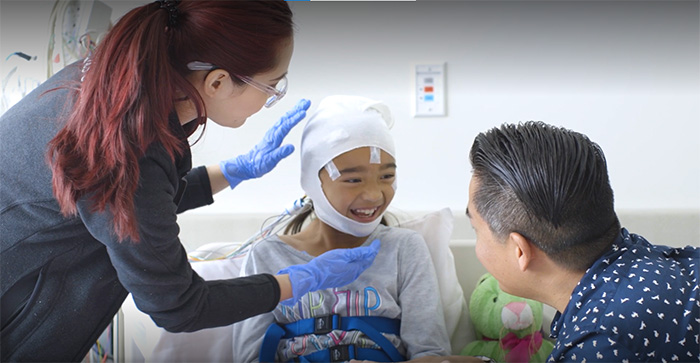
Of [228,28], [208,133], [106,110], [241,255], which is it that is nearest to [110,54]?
[106,110]

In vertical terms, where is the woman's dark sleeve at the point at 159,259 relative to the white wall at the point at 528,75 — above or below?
below

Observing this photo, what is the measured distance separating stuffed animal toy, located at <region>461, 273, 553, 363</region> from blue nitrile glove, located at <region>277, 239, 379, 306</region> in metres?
0.41

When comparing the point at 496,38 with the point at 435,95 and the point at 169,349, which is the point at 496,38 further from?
the point at 169,349

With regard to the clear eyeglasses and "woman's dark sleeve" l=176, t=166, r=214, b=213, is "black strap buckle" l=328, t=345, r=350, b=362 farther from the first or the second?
the clear eyeglasses

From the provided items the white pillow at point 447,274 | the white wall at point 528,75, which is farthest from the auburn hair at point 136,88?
the white wall at point 528,75

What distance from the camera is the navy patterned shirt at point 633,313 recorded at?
0.90 meters

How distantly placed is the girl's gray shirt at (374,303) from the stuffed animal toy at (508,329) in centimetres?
18

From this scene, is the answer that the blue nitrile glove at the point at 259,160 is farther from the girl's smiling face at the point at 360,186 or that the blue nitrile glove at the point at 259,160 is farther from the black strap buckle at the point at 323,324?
the black strap buckle at the point at 323,324

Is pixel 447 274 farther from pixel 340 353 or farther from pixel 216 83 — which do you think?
pixel 216 83

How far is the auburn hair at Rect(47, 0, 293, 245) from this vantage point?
101 cm

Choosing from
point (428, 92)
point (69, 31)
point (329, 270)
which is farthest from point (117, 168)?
point (428, 92)

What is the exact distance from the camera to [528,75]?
83.3 inches

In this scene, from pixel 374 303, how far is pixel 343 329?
0.11 metres

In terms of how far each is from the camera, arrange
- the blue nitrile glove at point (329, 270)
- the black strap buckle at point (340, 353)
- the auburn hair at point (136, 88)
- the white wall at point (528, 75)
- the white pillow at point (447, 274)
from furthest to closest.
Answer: the white wall at point (528, 75)
the white pillow at point (447, 274)
the black strap buckle at point (340, 353)
the blue nitrile glove at point (329, 270)
the auburn hair at point (136, 88)
